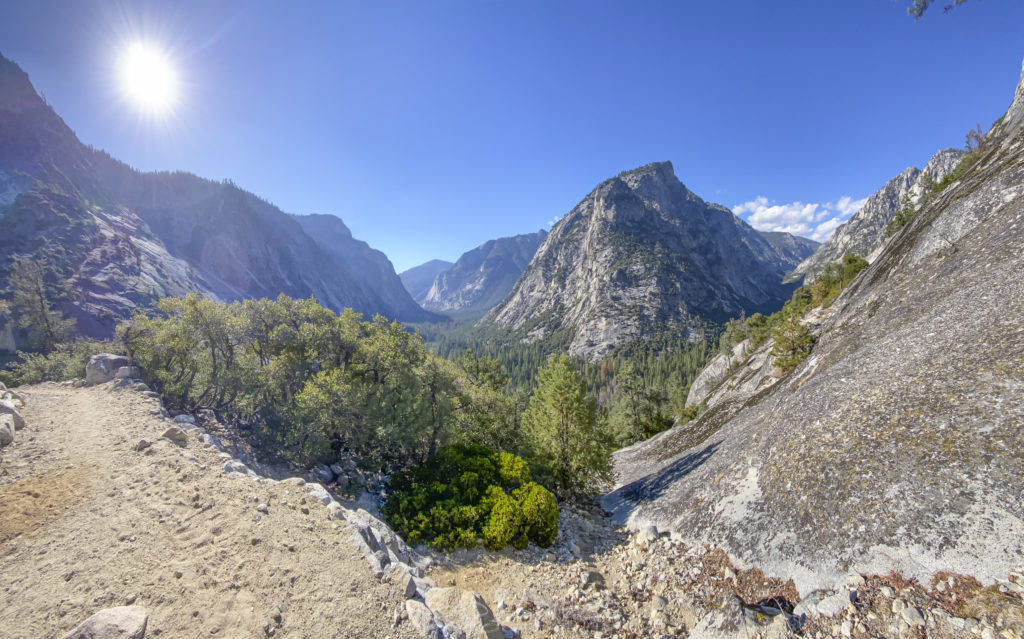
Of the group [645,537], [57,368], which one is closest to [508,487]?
[645,537]

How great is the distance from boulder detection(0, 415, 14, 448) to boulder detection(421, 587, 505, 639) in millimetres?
16314

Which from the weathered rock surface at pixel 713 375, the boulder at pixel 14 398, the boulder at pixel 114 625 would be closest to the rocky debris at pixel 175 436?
the boulder at pixel 14 398

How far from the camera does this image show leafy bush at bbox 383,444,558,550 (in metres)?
14.1

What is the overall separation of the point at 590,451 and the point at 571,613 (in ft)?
36.7

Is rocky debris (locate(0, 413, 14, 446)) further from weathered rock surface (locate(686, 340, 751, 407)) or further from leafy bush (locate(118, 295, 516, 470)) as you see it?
weathered rock surface (locate(686, 340, 751, 407))

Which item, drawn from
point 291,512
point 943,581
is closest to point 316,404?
point 291,512

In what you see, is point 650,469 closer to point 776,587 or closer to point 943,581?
point 776,587

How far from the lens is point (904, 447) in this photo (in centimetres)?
1082

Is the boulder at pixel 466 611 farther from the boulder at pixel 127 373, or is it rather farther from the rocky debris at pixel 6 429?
the boulder at pixel 127 373

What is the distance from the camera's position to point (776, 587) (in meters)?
10.2

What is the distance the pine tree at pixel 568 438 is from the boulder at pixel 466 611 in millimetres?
12882

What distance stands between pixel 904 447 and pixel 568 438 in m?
14.6

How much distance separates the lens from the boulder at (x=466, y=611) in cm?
861

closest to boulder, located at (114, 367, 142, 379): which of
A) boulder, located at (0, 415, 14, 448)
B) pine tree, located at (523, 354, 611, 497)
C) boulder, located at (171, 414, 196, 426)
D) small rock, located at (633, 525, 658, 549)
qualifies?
boulder, located at (171, 414, 196, 426)
